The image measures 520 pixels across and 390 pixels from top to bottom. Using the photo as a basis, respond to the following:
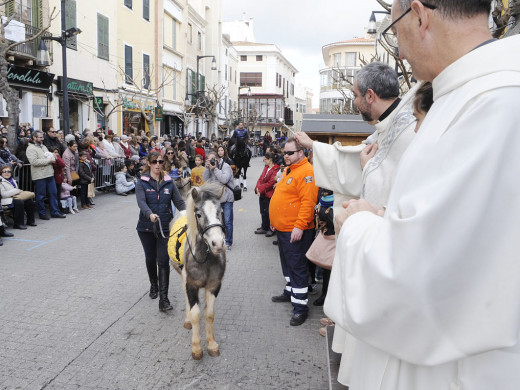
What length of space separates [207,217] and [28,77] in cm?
1594

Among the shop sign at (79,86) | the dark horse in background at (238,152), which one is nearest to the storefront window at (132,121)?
the shop sign at (79,86)

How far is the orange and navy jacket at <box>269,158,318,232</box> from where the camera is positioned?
5.23m

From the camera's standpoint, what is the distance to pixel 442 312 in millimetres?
945

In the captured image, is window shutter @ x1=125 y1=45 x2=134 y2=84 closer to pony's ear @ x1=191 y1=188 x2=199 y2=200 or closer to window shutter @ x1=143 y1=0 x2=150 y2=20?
window shutter @ x1=143 y1=0 x2=150 y2=20

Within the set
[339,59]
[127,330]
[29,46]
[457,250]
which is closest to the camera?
[457,250]

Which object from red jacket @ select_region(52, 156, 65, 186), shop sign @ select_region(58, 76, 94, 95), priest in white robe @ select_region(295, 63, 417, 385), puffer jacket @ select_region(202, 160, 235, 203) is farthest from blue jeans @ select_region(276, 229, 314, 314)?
shop sign @ select_region(58, 76, 94, 95)

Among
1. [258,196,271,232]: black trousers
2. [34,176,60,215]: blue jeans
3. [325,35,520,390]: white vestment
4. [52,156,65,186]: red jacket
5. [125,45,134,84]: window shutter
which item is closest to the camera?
[325,35,520,390]: white vestment

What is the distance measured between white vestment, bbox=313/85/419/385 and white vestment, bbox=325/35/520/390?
678 millimetres

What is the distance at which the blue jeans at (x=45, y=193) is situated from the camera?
10672mm

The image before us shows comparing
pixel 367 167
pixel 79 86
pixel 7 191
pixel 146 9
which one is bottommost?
pixel 7 191

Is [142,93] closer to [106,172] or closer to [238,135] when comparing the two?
[106,172]

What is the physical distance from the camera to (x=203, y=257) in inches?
180

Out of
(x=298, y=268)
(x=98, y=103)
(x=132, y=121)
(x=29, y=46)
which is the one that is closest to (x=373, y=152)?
(x=298, y=268)

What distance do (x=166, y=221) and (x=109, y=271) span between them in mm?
1862
